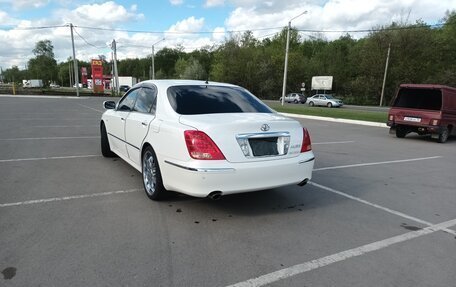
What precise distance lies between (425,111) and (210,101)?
994 centimetres

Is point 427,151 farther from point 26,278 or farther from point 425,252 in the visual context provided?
point 26,278

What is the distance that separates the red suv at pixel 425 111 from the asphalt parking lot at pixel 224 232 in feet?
19.3

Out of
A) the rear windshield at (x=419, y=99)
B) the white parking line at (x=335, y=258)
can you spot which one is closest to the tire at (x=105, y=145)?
the white parking line at (x=335, y=258)

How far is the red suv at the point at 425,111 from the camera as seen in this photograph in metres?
11.7

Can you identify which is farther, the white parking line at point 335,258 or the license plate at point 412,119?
the license plate at point 412,119

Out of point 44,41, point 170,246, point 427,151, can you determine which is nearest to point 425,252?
point 170,246

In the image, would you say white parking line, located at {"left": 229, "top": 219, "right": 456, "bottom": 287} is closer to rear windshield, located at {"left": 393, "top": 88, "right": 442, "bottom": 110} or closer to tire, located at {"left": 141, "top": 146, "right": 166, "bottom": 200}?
tire, located at {"left": 141, "top": 146, "right": 166, "bottom": 200}

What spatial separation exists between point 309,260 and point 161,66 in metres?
120

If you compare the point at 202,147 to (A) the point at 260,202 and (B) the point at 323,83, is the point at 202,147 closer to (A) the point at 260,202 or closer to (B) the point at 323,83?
(A) the point at 260,202

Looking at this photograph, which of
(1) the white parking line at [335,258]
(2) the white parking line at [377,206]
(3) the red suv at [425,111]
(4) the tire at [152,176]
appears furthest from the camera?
(3) the red suv at [425,111]

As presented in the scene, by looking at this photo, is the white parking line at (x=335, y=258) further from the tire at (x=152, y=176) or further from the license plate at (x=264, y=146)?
the tire at (x=152, y=176)

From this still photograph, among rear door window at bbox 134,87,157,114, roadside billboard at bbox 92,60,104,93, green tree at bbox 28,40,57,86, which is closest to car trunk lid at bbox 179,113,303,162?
rear door window at bbox 134,87,157,114

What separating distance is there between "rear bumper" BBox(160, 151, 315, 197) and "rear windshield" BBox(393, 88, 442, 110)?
1001 centimetres

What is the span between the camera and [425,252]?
358 centimetres
